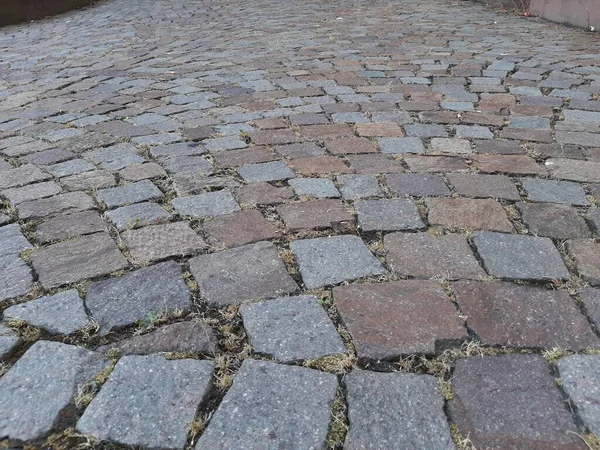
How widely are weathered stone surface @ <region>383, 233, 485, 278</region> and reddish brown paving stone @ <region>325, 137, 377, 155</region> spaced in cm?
102

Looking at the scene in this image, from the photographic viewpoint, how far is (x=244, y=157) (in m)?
3.11

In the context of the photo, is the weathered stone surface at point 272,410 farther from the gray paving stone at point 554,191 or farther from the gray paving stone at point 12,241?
the gray paving stone at point 554,191

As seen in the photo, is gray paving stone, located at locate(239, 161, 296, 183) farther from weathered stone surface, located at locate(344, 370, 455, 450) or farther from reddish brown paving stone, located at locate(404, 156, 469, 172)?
weathered stone surface, located at locate(344, 370, 455, 450)

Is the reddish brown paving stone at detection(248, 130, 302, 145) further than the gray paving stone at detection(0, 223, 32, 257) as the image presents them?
Yes

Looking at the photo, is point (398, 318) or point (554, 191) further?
point (554, 191)

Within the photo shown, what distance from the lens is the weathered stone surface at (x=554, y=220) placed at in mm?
2262

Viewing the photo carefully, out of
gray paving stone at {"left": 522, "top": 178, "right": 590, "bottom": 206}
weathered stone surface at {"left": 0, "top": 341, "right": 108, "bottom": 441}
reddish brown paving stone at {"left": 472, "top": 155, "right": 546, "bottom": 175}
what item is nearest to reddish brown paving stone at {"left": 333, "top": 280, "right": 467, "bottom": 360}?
weathered stone surface at {"left": 0, "top": 341, "right": 108, "bottom": 441}

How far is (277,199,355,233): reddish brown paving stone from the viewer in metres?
2.33

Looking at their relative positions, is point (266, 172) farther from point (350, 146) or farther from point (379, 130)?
Result: point (379, 130)

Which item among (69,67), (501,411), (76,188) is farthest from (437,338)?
(69,67)

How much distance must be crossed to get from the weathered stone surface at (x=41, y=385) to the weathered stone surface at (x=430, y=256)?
108cm

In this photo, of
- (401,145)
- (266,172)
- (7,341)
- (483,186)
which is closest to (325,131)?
(401,145)

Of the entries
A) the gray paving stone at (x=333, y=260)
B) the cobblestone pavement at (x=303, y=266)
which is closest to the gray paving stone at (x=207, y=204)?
the cobblestone pavement at (x=303, y=266)

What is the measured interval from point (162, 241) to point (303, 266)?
59cm
